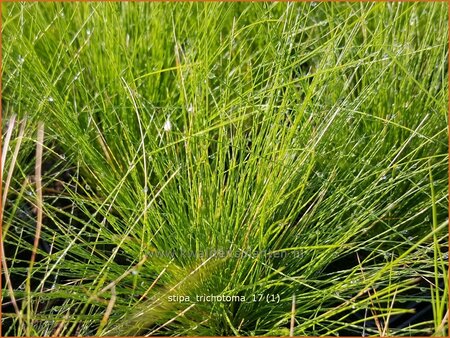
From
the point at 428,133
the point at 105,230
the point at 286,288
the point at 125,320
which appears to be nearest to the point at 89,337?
the point at 125,320

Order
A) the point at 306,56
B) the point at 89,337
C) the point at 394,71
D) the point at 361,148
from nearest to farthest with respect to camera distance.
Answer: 1. the point at 89,337
2. the point at 306,56
3. the point at 361,148
4. the point at 394,71

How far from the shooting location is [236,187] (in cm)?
133

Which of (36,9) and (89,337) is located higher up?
(36,9)

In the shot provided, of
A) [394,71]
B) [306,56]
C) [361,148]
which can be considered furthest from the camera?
[394,71]

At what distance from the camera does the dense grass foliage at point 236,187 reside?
1217 millimetres

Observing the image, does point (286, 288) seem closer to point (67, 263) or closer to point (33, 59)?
point (67, 263)

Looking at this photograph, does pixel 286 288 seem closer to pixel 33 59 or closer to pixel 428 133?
pixel 428 133

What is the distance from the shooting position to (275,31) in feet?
4.47

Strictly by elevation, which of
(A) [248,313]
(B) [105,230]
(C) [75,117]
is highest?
(C) [75,117]

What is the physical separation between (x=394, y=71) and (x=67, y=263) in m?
0.88

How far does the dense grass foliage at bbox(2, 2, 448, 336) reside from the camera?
1.22 m

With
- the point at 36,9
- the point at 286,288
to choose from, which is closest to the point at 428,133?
the point at 286,288

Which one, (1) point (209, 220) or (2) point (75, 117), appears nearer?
(1) point (209, 220)

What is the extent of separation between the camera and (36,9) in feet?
5.35
